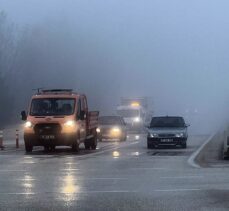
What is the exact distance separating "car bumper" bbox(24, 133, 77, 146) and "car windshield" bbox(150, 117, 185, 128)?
6654mm

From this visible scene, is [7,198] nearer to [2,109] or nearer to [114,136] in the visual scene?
[114,136]

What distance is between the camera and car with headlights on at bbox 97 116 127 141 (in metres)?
43.8

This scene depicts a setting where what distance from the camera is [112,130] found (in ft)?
144

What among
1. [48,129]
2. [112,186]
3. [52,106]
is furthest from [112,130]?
[112,186]

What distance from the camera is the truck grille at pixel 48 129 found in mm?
29875

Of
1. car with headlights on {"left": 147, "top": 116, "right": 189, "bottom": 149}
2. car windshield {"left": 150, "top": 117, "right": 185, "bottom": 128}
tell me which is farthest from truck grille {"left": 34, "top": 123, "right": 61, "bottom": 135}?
car windshield {"left": 150, "top": 117, "right": 185, "bottom": 128}

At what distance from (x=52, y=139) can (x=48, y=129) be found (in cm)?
46

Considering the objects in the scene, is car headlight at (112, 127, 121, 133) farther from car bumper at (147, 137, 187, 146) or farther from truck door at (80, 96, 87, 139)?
truck door at (80, 96, 87, 139)

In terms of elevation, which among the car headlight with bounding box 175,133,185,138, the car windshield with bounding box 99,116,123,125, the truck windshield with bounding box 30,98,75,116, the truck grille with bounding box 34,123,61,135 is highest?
the truck windshield with bounding box 30,98,75,116

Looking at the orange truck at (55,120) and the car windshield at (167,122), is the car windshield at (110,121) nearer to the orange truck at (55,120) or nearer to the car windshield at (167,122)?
the car windshield at (167,122)

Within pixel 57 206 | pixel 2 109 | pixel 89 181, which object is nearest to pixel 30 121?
pixel 89 181

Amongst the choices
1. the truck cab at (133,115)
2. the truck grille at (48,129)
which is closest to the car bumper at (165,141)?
the truck grille at (48,129)

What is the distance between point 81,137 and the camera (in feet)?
102

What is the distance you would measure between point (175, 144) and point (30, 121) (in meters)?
7.67
